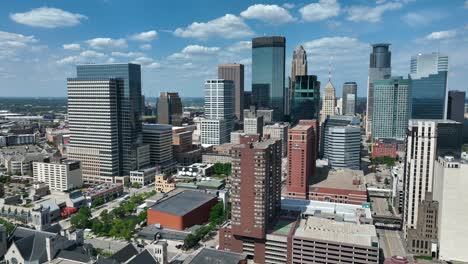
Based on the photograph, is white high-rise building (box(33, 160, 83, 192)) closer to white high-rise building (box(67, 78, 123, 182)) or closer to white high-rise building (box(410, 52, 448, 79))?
white high-rise building (box(67, 78, 123, 182))

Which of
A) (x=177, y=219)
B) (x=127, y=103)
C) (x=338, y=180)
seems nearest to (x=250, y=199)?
(x=177, y=219)

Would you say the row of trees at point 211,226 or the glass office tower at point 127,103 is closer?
the row of trees at point 211,226

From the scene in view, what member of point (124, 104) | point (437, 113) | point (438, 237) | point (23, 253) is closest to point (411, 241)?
point (438, 237)

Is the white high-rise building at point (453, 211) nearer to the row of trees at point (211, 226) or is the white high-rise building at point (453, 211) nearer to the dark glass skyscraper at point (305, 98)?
the row of trees at point (211, 226)

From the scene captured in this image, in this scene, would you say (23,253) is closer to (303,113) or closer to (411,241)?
(411,241)

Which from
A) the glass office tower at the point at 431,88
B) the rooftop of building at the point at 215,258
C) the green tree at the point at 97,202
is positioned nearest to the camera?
the rooftop of building at the point at 215,258

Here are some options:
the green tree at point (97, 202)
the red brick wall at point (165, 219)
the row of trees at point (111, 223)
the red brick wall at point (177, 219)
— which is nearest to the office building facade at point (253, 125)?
the green tree at point (97, 202)

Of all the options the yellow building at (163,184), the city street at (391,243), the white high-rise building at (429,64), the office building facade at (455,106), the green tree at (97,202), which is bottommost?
the city street at (391,243)
